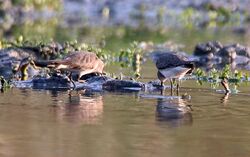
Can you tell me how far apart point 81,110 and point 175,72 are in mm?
2960

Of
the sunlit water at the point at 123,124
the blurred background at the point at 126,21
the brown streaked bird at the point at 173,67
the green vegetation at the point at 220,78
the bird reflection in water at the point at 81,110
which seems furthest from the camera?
the blurred background at the point at 126,21

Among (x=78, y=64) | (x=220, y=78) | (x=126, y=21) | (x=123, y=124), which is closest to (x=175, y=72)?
(x=78, y=64)

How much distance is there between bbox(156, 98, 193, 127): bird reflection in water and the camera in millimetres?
11134

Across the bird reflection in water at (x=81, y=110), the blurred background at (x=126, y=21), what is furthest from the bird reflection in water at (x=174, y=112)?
the blurred background at (x=126, y=21)

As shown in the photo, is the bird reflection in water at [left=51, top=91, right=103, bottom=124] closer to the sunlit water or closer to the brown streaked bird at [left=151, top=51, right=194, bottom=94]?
the sunlit water

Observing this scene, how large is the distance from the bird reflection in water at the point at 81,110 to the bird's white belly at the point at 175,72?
5.32 feet

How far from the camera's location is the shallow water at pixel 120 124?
9.22m

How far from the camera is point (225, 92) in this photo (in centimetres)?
Result: 1427

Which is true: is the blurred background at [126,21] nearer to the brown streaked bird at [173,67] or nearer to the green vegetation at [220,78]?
the green vegetation at [220,78]

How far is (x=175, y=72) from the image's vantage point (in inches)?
566

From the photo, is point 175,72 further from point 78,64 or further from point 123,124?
point 123,124

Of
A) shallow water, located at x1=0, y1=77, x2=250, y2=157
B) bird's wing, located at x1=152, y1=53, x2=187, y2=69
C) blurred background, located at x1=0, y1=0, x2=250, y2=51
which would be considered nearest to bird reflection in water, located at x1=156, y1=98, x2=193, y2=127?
shallow water, located at x1=0, y1=77, x2=250, y2=157

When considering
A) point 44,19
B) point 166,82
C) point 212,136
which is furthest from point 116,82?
point 44,19

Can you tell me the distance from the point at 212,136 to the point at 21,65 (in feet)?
21.3
